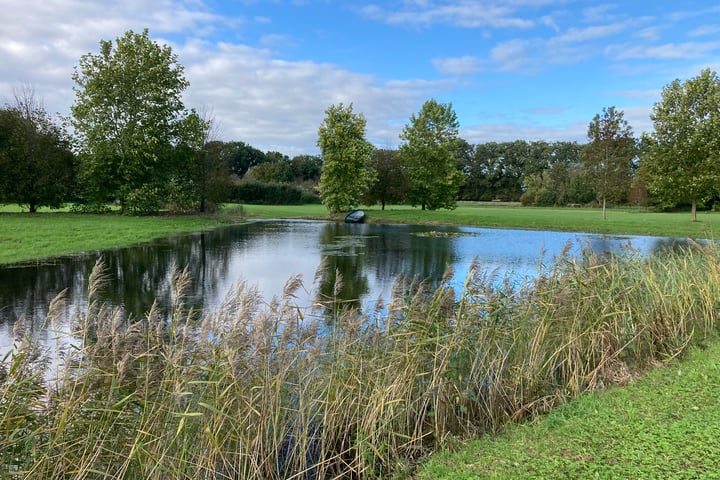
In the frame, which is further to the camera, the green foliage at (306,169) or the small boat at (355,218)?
the green foliage at (306,169)

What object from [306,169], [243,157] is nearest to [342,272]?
[306,169]

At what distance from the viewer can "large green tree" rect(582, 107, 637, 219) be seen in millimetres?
35562

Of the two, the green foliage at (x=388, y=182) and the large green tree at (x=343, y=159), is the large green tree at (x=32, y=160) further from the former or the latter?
the green foliage at (x=388, y=182)

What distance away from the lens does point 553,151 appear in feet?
340

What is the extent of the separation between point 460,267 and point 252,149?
9756cm

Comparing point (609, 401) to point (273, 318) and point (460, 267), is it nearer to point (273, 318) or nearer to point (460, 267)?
point (273, 318)

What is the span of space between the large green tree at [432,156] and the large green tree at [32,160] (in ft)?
96.3

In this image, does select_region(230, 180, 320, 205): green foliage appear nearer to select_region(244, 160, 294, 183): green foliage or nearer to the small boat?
select_region(244, 160, 294, 183): green foliage

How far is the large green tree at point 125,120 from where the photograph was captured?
108 feet

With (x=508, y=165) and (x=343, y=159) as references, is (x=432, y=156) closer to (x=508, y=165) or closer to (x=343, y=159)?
(x=343, y=159)

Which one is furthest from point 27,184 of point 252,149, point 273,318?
point 252,149

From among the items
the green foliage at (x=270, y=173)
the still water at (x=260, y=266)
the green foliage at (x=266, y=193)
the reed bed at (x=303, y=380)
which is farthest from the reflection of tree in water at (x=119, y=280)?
the green foliage at (x=270, y=173)

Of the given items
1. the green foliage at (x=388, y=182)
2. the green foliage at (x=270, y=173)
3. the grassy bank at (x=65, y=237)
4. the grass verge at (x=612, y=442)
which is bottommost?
the grass verge at (x=612, y=442)

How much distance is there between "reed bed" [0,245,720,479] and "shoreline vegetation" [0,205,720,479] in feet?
0.07
